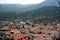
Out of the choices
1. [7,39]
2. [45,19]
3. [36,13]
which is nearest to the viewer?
[7,39]

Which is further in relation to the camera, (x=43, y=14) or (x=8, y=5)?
(x=8, y=5)

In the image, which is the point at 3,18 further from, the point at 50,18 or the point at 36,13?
the point at 50,18

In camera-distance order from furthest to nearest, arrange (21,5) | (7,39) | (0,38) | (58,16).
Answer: (21,5) → (58,16) → (0,38) → (7,39)

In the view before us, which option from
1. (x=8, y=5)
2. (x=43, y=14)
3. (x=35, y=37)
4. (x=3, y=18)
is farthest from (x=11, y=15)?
(x=35, y=37)

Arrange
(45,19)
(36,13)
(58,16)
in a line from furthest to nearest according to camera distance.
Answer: (36,13) < (58,16) < (45,19)

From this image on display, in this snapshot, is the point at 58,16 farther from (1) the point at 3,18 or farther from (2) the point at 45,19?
(1) the point at 3,18

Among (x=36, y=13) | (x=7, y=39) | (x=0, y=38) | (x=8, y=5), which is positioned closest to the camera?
(x=7, y=39)

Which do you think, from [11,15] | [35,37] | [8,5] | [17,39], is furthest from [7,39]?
[8,5]

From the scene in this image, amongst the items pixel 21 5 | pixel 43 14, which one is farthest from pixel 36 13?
pixel 21 5
